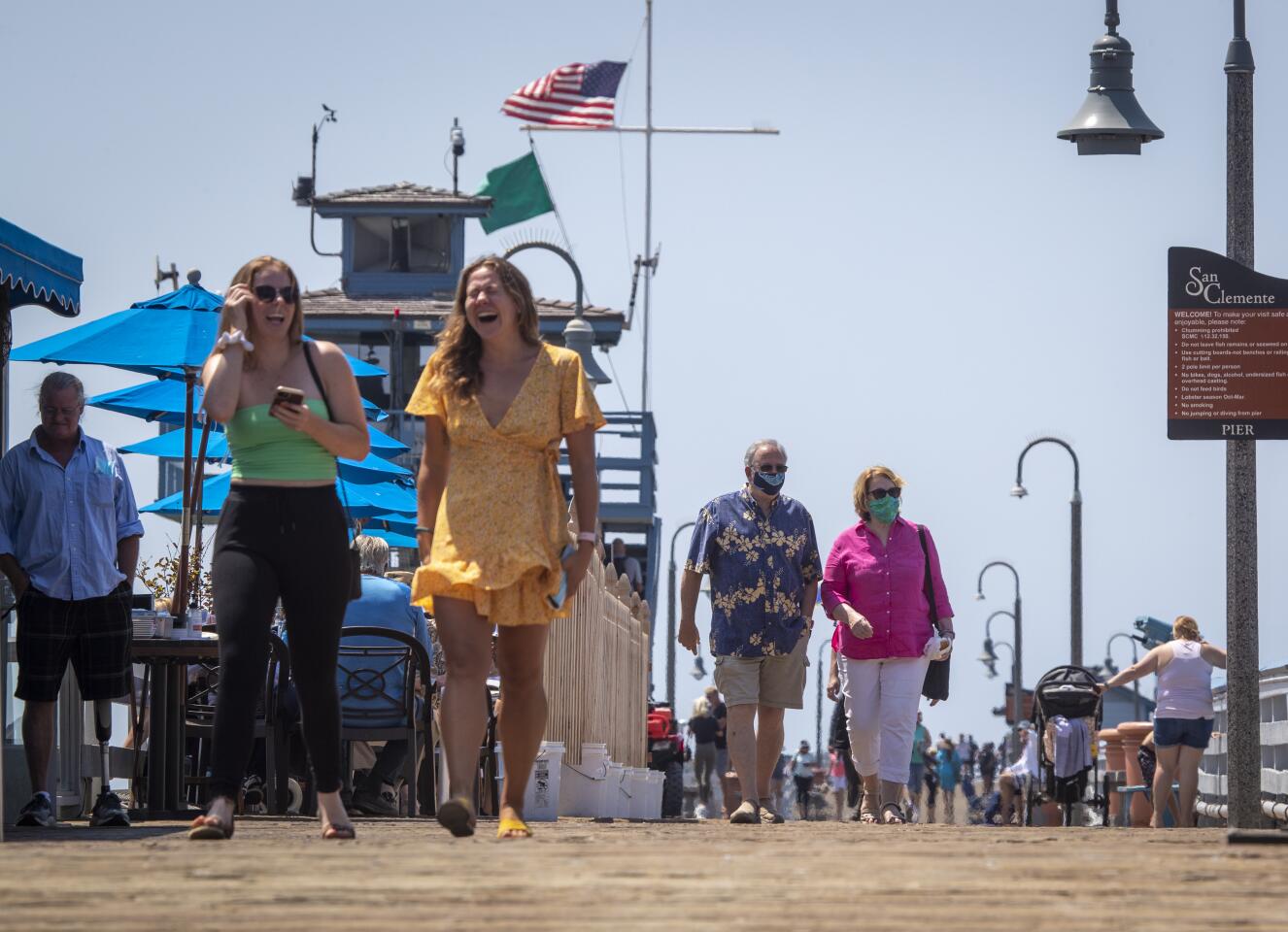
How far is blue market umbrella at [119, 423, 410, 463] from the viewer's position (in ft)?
55.1

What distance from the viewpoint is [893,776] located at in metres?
12.6

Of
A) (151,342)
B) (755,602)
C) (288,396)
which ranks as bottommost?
(755,602)

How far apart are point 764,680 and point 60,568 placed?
355cm

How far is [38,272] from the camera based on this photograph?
10.6m

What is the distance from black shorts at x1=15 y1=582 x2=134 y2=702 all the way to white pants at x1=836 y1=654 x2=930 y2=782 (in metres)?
3.97

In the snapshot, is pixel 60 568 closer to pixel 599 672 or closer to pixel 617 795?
pixel 599 672

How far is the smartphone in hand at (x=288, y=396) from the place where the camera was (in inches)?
304

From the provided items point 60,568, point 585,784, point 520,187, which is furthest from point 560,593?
point 520,187

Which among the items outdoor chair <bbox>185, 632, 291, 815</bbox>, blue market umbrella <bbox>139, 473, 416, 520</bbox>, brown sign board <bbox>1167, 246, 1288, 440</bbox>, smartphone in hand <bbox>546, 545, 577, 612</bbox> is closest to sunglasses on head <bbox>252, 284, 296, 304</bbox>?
smartphone in hand <bbox>546, 545, 577, 612</bbox>

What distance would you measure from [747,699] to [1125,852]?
518cm

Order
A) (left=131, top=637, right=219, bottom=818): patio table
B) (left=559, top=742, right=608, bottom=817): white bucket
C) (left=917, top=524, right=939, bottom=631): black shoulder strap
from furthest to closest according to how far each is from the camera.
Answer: (left=559, top=742, right=608, bottom=817): white bucket < (left=917, top=524, right=939, bottom=631): black shoulder strap < (left=131, top=637, right=219, bottom=818): patio table

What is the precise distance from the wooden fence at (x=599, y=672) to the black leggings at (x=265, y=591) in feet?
16.9

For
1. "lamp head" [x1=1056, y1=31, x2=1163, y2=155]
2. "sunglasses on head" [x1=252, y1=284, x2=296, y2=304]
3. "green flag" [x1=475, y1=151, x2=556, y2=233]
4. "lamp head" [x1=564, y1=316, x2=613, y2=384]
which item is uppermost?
"green flag" [x1=475, y1=151, x2=556, y2=233]

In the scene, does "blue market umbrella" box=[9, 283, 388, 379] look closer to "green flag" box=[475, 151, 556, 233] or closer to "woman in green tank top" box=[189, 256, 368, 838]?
"woman in green tank top" box=[189, 256, 368, 838]
